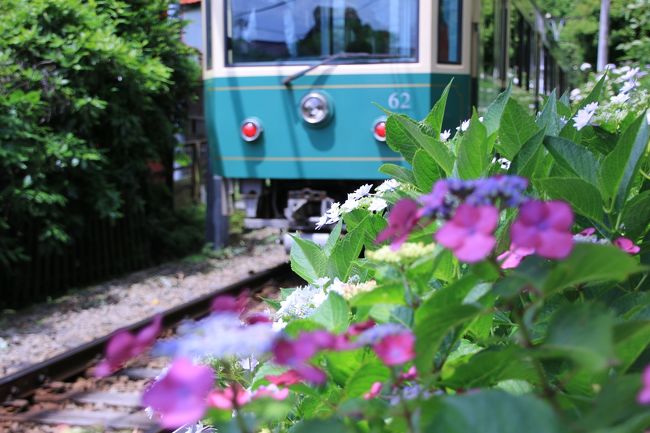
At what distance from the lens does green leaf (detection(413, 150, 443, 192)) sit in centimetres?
136

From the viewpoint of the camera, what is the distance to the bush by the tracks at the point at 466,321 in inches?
25.7

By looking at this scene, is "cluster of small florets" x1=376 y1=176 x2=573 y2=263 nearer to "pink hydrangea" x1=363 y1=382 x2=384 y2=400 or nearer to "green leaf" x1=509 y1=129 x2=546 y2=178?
"pink hydrangea" x1=363 y1=382 x2=384 y2=400

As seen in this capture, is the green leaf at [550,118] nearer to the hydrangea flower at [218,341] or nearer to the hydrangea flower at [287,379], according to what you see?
the hydrangea flower at [287,379]

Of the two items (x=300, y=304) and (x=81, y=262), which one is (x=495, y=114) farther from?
(x=81, y=262)

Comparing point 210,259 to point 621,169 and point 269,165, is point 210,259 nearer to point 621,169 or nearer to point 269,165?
point 269,165

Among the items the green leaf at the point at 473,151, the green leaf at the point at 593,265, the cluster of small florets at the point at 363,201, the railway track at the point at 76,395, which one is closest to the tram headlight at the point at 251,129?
the railway track at the point at 76,395

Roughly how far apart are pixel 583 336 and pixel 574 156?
484 mm

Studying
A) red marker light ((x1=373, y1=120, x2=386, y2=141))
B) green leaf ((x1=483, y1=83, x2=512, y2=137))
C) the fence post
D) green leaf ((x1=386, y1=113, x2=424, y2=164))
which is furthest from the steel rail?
green leaf ((x1=483, y1=83, x2=512, y2=137))

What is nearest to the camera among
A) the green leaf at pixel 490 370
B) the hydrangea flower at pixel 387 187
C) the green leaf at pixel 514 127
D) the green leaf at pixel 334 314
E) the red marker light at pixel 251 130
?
the green leaf at pixel 490 370

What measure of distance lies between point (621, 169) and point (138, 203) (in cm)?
668

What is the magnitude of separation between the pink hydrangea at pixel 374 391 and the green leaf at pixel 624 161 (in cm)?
47

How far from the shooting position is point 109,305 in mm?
5883

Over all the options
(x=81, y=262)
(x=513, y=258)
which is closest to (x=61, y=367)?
→ (x=81, y=262)

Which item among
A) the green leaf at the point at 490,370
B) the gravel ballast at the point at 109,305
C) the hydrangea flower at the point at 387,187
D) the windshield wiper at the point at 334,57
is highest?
the windshield wiper at the point at 334,57
